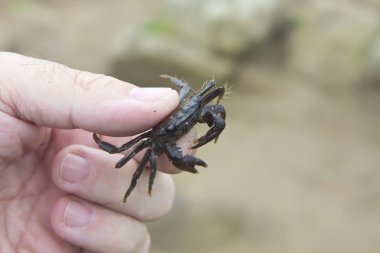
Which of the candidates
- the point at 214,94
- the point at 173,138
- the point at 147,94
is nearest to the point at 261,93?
the point at 214,94

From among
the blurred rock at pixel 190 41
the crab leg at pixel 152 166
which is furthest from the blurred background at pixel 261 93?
the crab leg at pixel 152 166

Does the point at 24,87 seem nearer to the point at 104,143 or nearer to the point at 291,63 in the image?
the point at 104,143

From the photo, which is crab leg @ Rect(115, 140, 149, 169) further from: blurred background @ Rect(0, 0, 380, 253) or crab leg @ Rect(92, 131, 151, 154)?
blurred background @ Rect(0, 0, 380, 253)

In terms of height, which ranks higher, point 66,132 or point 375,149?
point 375,149

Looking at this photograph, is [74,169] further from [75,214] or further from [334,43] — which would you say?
[334,43]

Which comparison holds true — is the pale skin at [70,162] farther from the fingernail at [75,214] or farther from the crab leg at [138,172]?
the crab leg at [138,172]

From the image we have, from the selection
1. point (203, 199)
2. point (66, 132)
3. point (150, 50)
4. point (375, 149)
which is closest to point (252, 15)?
point (150, 50)
